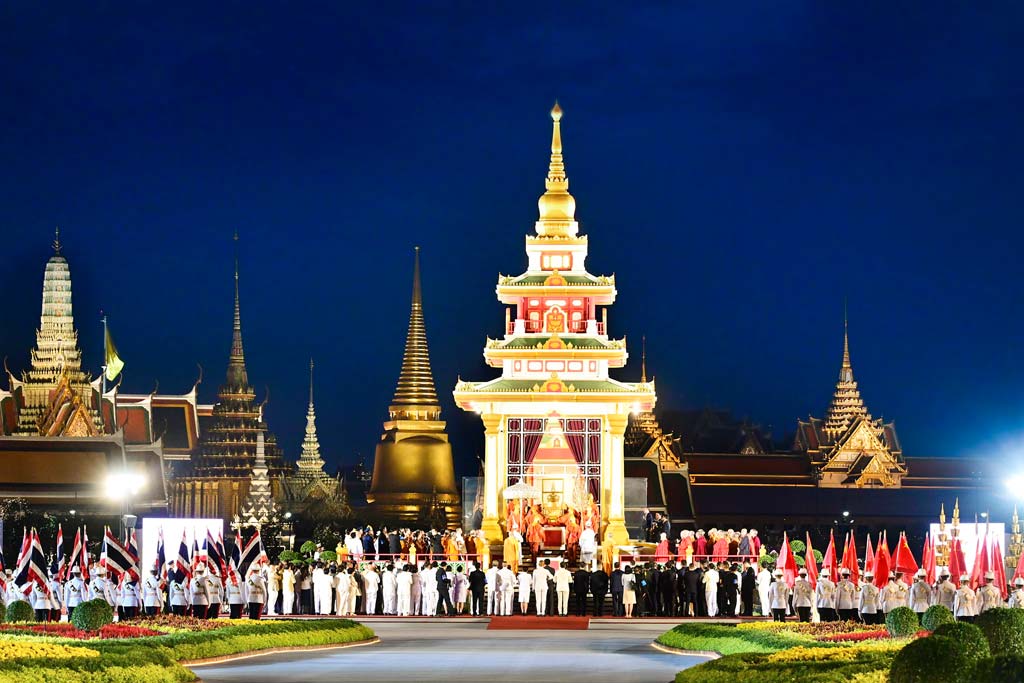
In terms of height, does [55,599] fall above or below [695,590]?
below

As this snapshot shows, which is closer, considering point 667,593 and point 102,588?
point 102,588

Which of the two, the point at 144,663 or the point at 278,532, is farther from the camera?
the point at 278,532

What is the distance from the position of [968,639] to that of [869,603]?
17.2 m

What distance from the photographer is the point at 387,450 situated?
10906 centimetres

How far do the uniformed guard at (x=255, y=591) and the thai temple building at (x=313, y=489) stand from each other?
62.1 m

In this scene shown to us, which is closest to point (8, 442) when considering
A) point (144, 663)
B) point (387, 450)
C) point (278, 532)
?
point (278, 532)

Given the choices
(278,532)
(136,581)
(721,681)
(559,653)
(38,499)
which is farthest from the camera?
(278,532)

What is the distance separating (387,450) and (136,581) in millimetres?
72110

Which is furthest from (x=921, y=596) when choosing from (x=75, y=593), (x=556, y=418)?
(x=556, y=418)

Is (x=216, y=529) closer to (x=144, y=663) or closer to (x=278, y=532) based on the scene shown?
(x=144, y=663)

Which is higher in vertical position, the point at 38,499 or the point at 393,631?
the point at 38,499

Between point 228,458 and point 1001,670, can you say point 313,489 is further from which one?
point 1001,670

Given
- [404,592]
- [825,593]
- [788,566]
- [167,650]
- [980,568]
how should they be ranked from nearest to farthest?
1. [167,650]
2. [980,568]
3. [825,593]
4. [788,566]
5. [404,592]

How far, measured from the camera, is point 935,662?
19.7 meters
